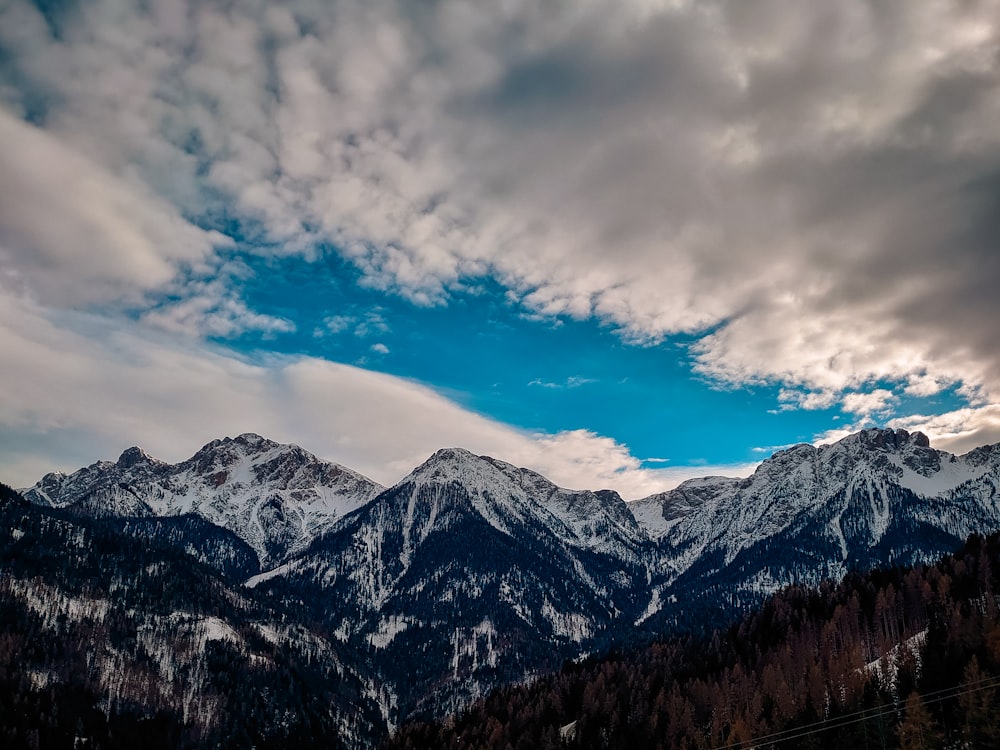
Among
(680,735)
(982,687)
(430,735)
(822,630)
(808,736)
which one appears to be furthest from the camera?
(430,735)

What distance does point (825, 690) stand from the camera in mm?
133875

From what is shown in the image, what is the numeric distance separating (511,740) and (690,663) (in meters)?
63.0

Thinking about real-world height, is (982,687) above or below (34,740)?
above

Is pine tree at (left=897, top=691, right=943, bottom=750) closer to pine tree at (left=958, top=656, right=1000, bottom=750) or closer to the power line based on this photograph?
pine tree at (left=958, top=656, right=1000, bottom=750)

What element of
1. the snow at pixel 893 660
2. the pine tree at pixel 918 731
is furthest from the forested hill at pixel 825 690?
the snow at pixel 893 660

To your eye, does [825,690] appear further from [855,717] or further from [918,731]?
[918,731]

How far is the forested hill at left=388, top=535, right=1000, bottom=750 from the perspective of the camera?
10694cm

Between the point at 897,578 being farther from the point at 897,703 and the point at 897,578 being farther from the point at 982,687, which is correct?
the point at 982,687

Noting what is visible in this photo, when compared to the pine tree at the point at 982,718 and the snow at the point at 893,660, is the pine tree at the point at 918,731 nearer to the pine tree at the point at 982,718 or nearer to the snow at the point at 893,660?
the pine tree at the point at 982,718

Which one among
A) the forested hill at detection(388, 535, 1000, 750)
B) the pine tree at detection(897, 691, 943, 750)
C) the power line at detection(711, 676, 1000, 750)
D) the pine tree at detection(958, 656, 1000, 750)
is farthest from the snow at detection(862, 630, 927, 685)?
the pine tree at detection(897, 691, 943, 750)

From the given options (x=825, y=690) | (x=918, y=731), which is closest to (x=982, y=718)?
(x=918, y=731)

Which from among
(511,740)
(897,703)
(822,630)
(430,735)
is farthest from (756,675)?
(430,735)

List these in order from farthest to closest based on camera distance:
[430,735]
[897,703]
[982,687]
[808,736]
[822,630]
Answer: [430,735] → [822,630] → [897,703] → [808,736] → [982,687]

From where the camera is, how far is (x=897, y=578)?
633ft
